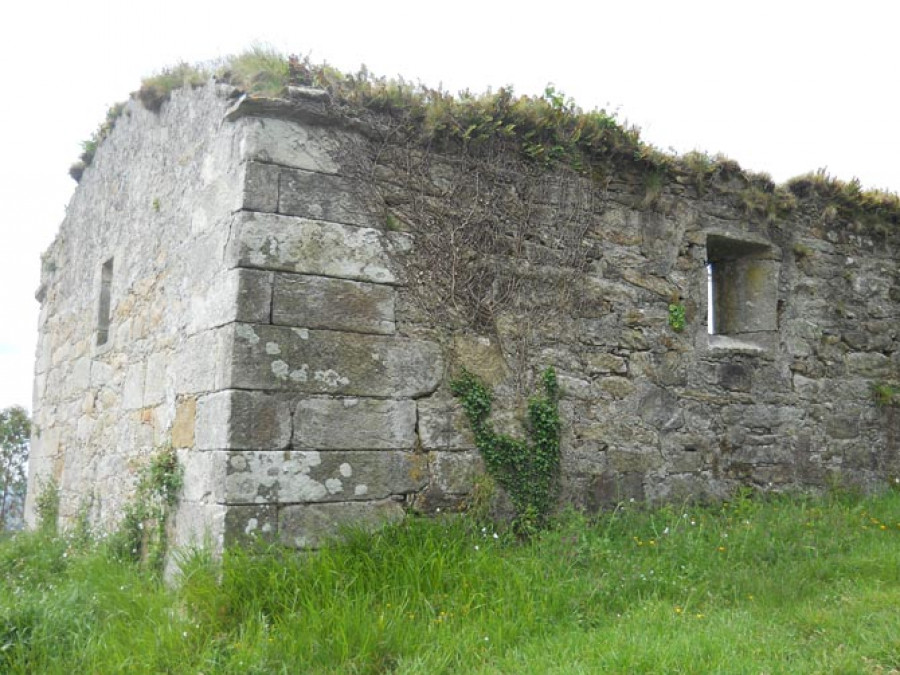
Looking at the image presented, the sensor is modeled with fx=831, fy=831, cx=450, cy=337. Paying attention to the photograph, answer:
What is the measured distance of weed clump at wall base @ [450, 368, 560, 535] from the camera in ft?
17.3

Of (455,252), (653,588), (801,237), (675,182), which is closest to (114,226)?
(455,252)

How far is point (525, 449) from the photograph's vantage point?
5422 millimetres

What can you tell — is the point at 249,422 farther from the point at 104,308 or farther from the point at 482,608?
the point at 104,308

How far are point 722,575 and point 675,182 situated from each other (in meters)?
3.13

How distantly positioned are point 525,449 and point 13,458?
9257 mm

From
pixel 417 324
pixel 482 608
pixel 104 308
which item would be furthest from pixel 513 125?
pixel 104 308

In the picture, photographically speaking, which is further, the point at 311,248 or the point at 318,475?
the point at 311,248

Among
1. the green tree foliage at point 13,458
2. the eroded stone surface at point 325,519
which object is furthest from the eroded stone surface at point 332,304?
the green tree foliage at point 13,458

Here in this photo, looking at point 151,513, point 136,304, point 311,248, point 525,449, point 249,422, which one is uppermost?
point 311,248

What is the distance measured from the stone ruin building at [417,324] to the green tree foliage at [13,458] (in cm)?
425

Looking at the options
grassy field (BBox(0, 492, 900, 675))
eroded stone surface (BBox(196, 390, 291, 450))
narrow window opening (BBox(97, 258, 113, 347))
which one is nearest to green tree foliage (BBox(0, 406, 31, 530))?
narrow window opening (BBox(97, 258, 113, 347))

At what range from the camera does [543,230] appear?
19.2 ft

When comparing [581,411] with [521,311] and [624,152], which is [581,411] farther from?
[624,152]

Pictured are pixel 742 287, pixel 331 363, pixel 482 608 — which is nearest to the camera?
pixel 482 608
